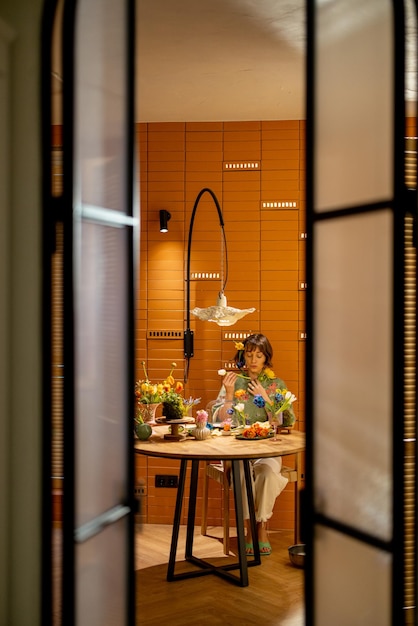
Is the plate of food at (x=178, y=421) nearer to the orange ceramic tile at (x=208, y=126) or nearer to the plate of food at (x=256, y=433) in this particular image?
the plate of food at (x=256, y=433)

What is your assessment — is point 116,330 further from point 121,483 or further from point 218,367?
point 218,367

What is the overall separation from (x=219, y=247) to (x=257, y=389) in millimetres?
1319

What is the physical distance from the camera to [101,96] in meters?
2.32

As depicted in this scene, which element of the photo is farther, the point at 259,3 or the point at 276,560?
the point at 276,560

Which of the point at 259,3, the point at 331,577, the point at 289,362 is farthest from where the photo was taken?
the point at 289,362

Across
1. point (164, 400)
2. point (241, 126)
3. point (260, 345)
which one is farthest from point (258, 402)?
point (241, 126)

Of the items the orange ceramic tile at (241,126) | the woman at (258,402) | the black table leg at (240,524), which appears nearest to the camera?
the black table leg at (240,524)

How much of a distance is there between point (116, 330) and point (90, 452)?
43 centimetres

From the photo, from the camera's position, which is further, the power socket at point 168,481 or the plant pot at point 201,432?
the power socket at point 168,481

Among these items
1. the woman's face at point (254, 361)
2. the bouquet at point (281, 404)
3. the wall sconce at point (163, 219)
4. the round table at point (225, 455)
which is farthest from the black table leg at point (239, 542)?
the wall sconce at point (163, 219)

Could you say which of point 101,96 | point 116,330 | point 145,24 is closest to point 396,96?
point 101,96

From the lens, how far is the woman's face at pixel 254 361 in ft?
16.1

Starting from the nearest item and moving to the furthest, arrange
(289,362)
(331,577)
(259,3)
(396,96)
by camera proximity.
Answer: (396,96) → (331,577) → (259,3) → (289,362)

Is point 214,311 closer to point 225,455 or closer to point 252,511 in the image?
point 225,455
